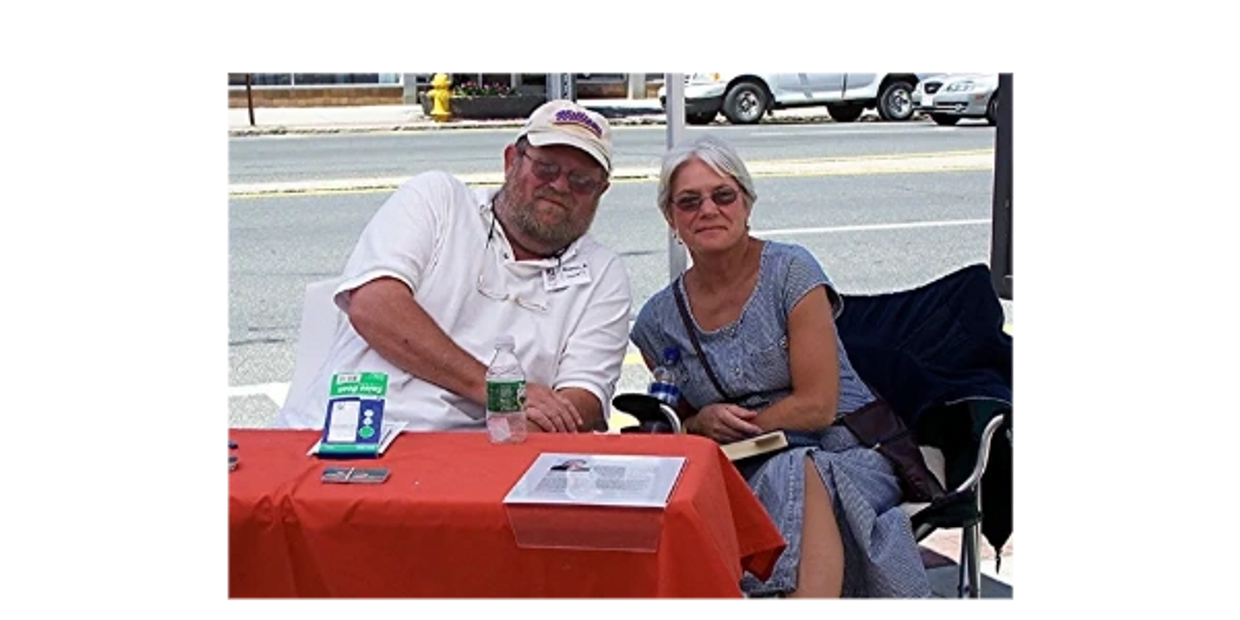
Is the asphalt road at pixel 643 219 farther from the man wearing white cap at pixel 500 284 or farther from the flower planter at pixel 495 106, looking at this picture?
the flower planter at pixel 495 106

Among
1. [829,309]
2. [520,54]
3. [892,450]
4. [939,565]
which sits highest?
[520,54]

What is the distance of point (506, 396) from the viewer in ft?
9.19

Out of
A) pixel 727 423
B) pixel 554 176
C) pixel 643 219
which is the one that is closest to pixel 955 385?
pixel 727 423

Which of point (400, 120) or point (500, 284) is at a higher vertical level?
point (400, 120)

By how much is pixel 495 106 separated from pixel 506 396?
19562 mm

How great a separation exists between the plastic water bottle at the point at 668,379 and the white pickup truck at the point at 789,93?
16071 mm

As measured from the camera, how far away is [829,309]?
3348mm

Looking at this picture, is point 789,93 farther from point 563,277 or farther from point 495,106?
point 563,277

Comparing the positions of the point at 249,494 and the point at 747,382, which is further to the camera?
the point at 747,382

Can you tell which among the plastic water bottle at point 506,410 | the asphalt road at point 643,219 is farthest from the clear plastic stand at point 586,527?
the asphalt road at point 643,219

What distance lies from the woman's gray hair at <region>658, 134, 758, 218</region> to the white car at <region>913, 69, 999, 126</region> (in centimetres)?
1482

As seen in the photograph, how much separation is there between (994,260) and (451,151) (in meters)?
12.9
